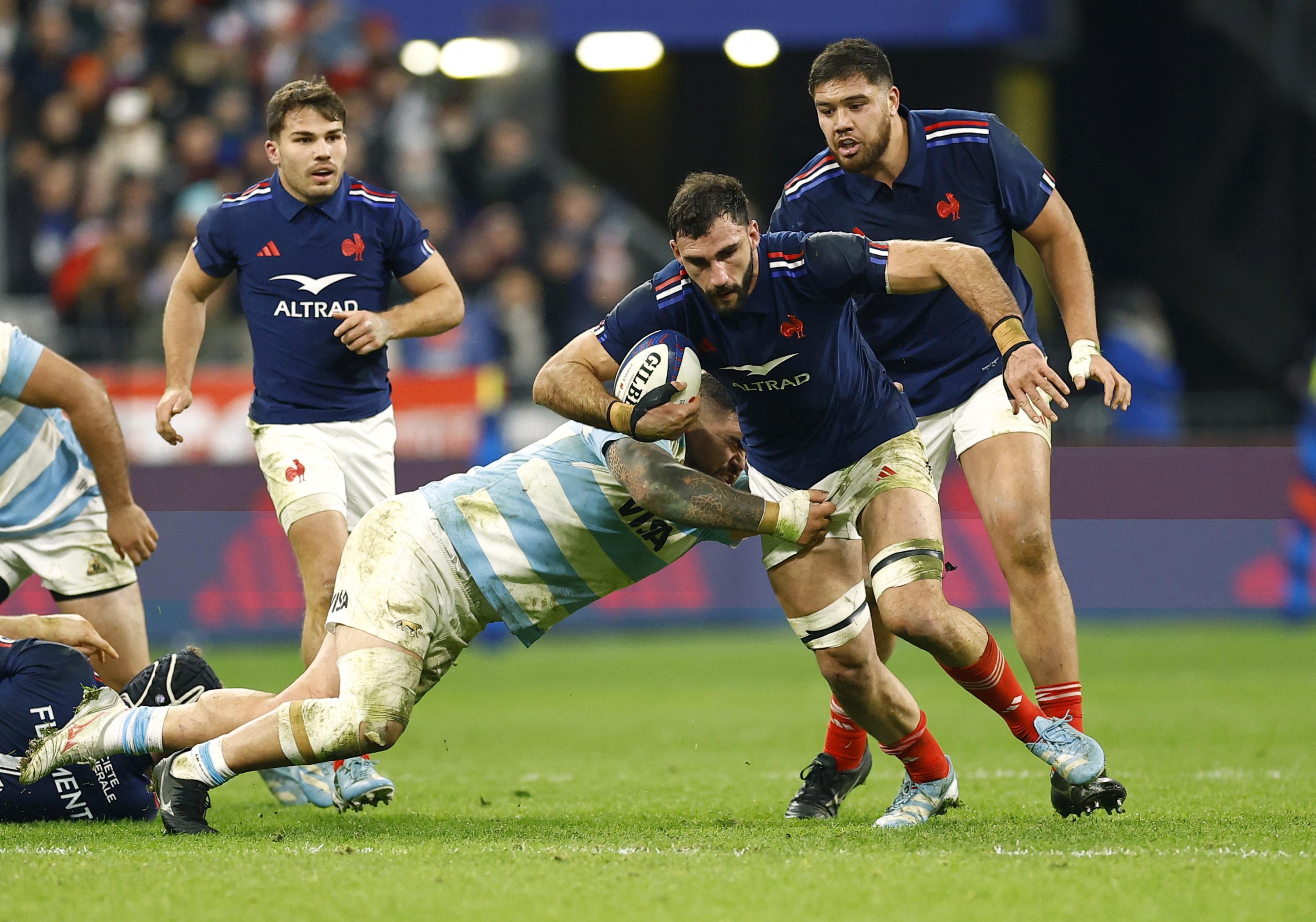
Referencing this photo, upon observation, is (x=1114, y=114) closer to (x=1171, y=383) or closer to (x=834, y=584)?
(x=1171, y=383)

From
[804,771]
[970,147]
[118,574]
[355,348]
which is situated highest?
[970,147]

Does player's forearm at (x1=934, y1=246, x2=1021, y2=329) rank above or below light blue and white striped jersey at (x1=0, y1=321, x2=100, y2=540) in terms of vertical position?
above

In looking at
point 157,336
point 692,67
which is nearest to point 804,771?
point 157,336

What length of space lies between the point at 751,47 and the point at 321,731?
15.5 m

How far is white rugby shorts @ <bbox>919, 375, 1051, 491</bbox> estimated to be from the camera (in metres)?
5.95

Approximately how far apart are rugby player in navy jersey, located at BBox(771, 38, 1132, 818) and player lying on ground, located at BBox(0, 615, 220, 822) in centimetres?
223

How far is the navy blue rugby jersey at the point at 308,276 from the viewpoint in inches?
263

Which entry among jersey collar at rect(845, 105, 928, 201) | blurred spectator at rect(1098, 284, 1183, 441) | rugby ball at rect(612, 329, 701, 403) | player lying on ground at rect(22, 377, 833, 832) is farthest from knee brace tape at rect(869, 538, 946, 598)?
blurred spectator at rect(1098, 284, 1183, 441)

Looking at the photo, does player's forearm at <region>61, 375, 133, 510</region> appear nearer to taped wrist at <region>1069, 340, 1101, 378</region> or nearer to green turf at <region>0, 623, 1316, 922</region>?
green turf at <region>0, 623, 1316, 922</region>

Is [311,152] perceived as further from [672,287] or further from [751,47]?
[751,47]

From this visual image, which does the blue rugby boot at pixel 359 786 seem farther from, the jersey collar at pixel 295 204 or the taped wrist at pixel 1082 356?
the taped wrist at pixel 1082 356

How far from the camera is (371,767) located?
591 cm

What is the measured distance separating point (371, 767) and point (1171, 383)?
12.0 meters

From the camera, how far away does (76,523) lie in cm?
656
